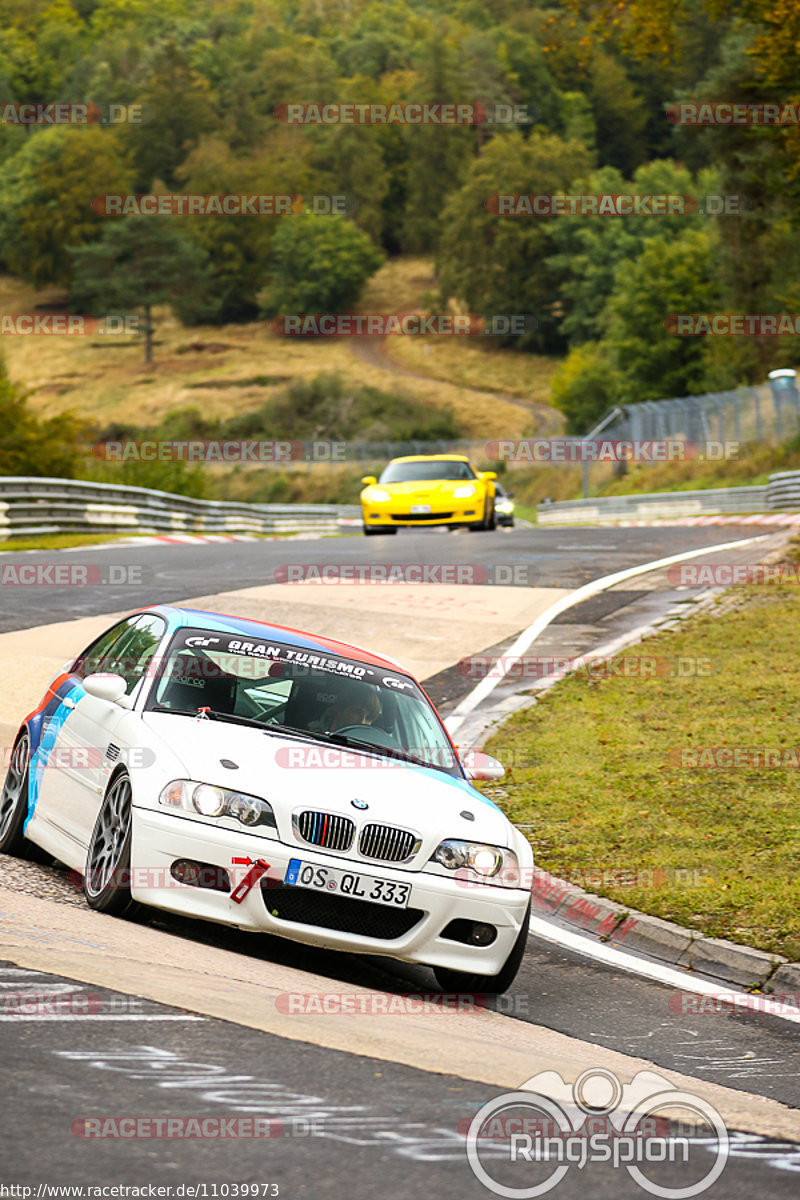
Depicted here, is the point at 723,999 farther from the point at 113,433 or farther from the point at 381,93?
the point at 381,93

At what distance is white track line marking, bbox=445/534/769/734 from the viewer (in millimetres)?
13812

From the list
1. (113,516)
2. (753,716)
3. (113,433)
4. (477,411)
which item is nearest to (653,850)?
(753,716)

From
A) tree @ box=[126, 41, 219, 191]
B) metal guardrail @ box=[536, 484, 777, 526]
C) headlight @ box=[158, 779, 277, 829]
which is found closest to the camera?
headlight @ box=[158, 779, 277, 829]

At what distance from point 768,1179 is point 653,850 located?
5.19 meters

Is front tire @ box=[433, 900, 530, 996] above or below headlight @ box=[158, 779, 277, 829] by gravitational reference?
below

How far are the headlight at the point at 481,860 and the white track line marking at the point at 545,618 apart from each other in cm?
610

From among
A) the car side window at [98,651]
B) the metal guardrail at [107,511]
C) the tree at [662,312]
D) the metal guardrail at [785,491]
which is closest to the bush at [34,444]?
the metal guardrail at [107,511]

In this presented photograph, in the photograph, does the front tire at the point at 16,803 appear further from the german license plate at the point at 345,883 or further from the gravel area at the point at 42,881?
the german license plate at the point at 345,883

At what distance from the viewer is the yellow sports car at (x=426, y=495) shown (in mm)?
30172

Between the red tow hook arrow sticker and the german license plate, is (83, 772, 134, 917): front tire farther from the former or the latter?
the german license plate

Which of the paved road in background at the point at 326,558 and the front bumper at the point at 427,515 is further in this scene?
the front bumper at the point at 427,515

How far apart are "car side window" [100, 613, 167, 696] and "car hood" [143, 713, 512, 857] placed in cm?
56

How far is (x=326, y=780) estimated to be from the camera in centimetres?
649

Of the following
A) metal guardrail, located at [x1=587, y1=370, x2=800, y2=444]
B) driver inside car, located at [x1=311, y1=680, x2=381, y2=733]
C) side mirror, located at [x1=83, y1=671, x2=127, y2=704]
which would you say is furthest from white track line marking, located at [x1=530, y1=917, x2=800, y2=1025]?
metal guardrail, located at [x1=587, y1=370, x2=800, y2=444]
